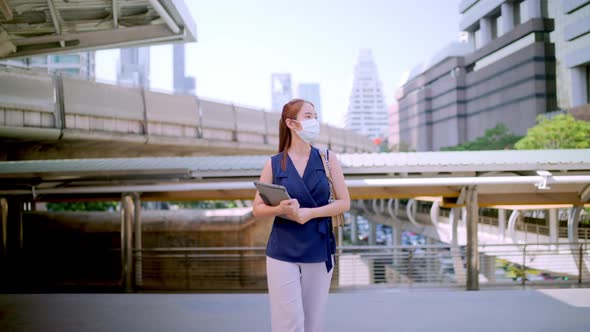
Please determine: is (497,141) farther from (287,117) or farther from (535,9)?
(287,117)

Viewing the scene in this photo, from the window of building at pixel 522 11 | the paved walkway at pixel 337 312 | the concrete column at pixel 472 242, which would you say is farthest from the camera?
the window of building at pixel 522 11

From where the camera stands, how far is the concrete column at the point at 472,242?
851cm

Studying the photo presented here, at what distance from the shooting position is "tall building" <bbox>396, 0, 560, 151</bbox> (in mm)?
61094

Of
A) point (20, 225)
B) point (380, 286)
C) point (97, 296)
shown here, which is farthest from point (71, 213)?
point (380, 286)

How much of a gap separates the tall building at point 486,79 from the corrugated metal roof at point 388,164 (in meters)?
51.7

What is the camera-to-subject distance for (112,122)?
1770 centimetres

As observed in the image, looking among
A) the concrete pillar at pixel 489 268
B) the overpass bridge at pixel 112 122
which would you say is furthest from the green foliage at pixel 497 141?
the overpass bridge at pixel 112 122

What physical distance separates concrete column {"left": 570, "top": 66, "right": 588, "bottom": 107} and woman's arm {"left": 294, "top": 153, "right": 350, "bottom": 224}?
56.0 m

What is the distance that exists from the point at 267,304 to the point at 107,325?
1.82 m

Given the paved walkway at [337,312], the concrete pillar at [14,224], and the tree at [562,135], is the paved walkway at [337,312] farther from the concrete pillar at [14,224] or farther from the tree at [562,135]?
the tree at [562,135]

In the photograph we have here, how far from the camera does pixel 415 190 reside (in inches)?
397

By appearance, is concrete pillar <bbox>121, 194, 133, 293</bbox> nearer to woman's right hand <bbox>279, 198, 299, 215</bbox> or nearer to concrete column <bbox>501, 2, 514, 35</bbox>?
woman's right hand <bbox>279, 198, 299, 215</bbox>

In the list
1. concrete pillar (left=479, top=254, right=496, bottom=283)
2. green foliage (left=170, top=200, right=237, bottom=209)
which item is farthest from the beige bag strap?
green foliage (left=170, top=200, right=237, bottom=209)

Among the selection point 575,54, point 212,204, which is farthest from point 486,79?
point 212,204
